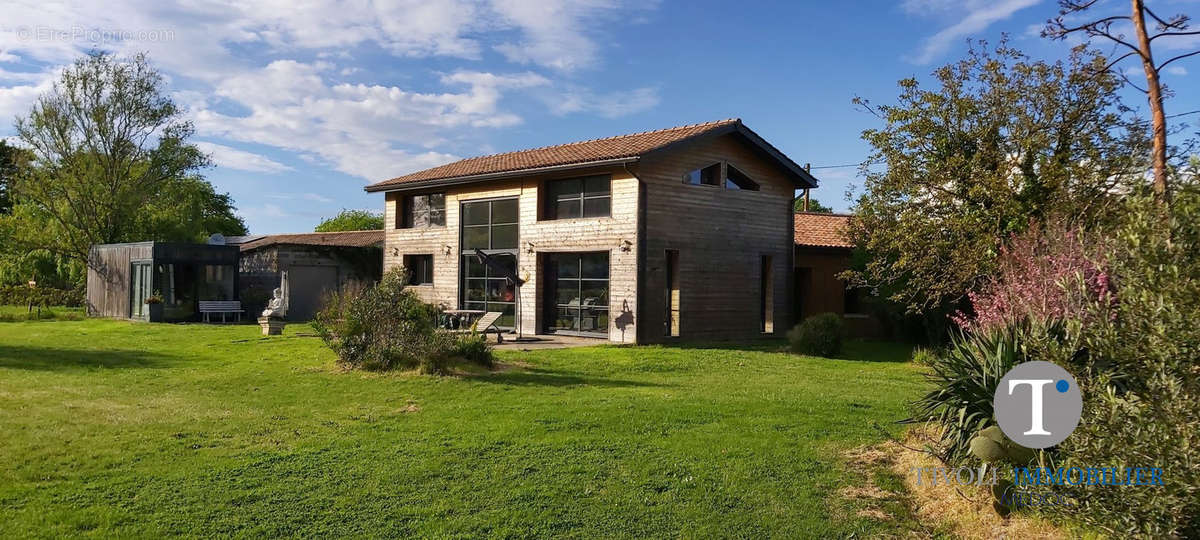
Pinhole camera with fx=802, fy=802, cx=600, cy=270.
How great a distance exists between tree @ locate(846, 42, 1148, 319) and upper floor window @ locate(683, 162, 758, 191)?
421 cm

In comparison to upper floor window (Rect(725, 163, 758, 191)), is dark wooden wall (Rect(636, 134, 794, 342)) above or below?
below

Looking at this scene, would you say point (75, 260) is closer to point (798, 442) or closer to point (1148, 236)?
point (798, 442)

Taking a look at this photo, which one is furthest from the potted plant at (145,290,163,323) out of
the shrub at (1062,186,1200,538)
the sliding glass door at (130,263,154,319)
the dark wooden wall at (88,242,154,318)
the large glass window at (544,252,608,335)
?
the shrub at (1062,186,1200,538)

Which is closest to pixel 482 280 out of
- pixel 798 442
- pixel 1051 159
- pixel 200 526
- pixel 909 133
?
pixel 909 133

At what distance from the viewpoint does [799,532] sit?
A: 5449mm

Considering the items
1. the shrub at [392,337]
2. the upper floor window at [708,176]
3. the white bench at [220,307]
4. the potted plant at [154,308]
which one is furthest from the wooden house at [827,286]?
the potted plant at [154,308]

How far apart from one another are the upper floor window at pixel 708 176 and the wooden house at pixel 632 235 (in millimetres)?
37

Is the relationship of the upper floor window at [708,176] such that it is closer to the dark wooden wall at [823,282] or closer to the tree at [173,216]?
the dark wooden wall at [823,282]

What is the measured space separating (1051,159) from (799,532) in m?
12.7

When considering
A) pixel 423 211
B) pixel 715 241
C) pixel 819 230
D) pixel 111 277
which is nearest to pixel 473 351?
pixel 715 241

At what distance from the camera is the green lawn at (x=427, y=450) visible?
561cm

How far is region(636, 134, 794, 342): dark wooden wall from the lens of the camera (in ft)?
63.1

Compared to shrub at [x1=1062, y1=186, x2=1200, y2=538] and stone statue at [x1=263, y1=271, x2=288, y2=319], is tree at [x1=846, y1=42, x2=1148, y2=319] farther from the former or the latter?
stone statue at [x1=263, y1=271, x2=288, y2=319]

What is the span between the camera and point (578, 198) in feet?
68.0
